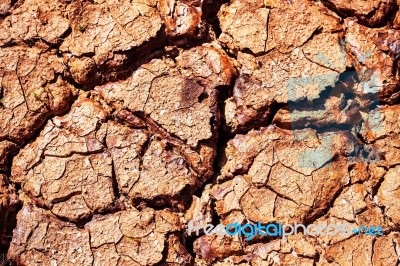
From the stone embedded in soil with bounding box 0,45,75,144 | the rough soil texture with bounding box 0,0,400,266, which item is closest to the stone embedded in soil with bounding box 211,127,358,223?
the rough soil texture with bounding box 0,0,400,266

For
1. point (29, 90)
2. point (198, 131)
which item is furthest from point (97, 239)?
point (29, 90)

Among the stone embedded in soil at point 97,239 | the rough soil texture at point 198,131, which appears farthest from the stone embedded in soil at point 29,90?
the stone embedded in soil at point 97,239

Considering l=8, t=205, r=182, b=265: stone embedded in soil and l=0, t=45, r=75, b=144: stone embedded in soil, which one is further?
l=0, t=45, r=75, b=144: stone embedded in soil

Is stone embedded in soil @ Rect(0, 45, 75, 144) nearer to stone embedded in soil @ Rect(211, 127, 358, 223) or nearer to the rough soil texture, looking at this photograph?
the rough soil texture

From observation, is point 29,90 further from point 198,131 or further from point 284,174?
point 284,174

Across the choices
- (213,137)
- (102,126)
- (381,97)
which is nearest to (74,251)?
(102,126)

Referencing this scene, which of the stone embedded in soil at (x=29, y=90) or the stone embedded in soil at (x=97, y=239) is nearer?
the stone embedded in soil at (x=97, y=239)

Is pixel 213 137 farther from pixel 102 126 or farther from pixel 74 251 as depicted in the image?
pixel 74 251

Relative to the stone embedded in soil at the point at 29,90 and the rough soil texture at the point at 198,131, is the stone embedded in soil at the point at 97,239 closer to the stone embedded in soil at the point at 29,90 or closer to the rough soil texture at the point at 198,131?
the rough soil texture at the point at 198,131
